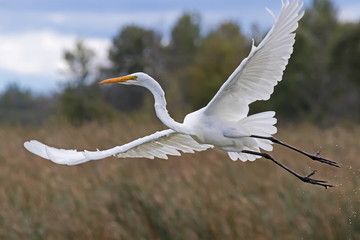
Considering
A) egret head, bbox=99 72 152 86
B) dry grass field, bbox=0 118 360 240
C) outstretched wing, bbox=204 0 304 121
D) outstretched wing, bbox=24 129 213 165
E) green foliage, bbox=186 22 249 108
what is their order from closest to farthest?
egret head, bbox=99 72 152 86 < outstretched wing, bbox=204 0 304 121 < outstretched wing, bbox=24 129 213 165 < dry grass field, bbox=0 118 360 240 < green foliage, bbox=186 22 249 108

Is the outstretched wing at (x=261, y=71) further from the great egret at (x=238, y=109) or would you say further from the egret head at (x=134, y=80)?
the egret head at (x=134, y=80)

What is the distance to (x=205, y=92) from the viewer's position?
21.5m

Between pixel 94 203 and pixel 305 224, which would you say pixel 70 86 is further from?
pixel 305 224

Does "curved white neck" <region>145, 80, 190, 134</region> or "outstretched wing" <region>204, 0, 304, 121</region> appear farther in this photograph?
"outstretched wing" <region>204, 0, 304, 121</region>

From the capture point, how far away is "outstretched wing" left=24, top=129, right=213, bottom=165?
2.68 meters

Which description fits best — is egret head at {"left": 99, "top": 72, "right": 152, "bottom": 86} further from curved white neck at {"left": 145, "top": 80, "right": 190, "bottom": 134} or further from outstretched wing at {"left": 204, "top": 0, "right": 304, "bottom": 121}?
outstretched wing at {"left": 204, "top": 0, "right": 304, "bottom": 121}

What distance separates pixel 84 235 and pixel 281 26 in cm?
564

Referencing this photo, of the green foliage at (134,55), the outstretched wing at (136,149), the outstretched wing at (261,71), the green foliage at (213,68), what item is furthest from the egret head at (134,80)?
the green foliage at (213,68)

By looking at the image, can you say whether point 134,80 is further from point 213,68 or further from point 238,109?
point 213,68

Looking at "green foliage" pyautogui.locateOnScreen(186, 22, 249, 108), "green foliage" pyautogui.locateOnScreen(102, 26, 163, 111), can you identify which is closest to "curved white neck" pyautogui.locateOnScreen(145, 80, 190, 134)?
"green foliage" pyautogui.locateOnScreen(102, 26, 163, 111)

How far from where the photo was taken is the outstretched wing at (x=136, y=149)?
2680 mm

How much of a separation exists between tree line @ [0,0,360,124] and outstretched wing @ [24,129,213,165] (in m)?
11.9

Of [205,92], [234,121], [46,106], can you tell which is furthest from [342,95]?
[234,121]

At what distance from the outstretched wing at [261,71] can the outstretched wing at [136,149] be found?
199 mm
